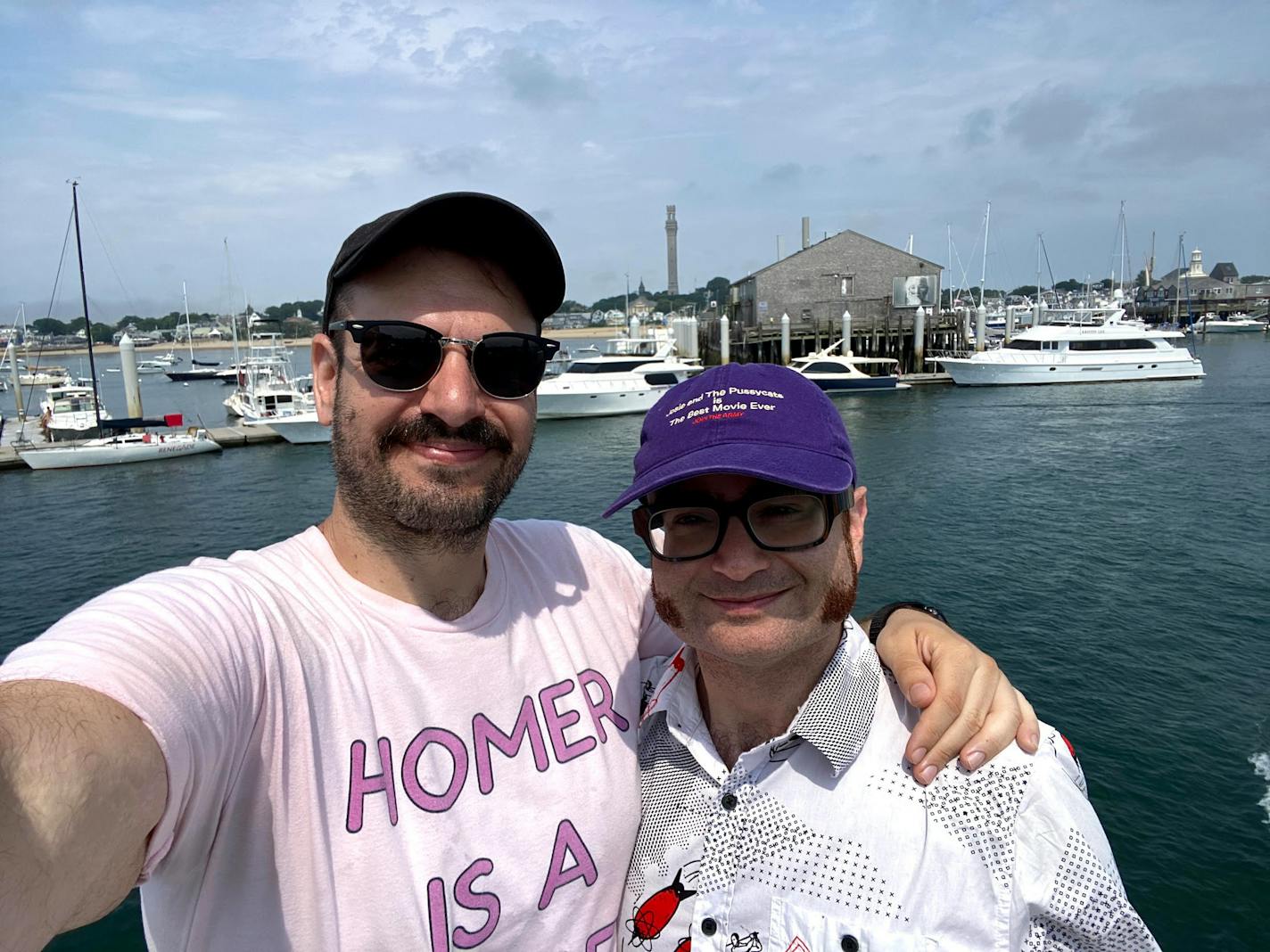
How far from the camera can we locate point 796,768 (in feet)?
5.83

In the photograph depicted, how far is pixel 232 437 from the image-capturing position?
32.5 meters

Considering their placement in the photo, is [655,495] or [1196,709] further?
[1196,709]

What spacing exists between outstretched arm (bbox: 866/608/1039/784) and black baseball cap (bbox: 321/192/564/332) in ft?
4.54

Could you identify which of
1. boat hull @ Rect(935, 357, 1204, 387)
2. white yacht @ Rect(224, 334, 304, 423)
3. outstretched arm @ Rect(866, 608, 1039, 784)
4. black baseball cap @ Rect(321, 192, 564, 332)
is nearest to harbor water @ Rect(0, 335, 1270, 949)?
outstretched arm @ Rect(866, 608, 1039, 784)

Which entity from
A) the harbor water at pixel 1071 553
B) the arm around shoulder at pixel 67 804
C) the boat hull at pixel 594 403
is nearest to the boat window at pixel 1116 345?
the harbor water at pixel 1071 553

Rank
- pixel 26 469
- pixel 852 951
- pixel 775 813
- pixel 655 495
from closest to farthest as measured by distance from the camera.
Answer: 1. pixel 852 951
2. pixel 775 813
3. pixel 655 495
4. pixel 26 469

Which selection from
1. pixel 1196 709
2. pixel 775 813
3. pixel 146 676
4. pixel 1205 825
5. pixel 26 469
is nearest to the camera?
pixel 146 676

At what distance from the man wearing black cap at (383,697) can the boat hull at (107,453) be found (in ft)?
104

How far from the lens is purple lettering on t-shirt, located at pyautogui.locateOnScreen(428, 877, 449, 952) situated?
1609 mm

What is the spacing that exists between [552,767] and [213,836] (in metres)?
0.70

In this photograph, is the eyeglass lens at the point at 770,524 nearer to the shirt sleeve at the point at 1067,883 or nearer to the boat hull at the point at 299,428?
the shirt sleeve at the point at 1067,883

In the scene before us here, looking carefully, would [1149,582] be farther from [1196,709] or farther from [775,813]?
[775,813]

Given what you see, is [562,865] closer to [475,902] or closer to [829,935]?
[475,902]

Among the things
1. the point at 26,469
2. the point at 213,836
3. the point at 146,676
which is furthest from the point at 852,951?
the point at 26,469
